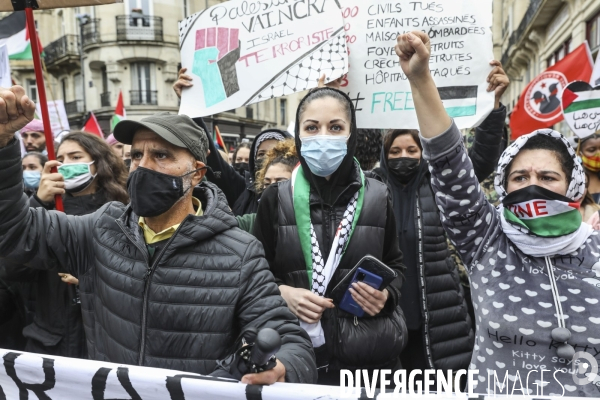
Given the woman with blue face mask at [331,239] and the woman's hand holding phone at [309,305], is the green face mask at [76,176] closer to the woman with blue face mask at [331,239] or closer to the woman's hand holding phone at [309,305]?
the woman with blue face mask at [331,239]

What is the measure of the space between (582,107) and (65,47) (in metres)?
32.1

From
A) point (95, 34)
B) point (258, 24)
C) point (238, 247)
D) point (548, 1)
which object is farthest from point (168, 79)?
point (238, 247)

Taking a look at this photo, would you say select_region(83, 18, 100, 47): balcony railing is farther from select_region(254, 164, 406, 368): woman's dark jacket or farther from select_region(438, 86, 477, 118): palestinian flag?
select_region(254, 164, 406, 368): woman's dark jacket

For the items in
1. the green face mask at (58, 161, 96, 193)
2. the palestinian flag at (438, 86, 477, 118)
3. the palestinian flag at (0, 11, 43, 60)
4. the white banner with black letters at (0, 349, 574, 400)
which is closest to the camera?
the white banner with black letters at (0, 349, 574, 400)

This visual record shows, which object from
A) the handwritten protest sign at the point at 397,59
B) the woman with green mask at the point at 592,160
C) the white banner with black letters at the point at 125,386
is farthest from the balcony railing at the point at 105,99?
the white banner with black letters at the point at 125,386

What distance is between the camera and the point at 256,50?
11.1 feet

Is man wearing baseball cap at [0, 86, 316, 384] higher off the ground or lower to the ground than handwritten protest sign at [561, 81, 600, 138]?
lower

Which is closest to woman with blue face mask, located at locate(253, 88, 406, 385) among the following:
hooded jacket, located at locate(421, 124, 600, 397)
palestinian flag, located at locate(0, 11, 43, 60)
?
hooded jacket, located at locate(421, 124, 600, 397)

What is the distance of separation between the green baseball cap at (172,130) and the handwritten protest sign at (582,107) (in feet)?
13.2

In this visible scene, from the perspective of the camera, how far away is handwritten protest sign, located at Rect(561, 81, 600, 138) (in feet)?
15.1

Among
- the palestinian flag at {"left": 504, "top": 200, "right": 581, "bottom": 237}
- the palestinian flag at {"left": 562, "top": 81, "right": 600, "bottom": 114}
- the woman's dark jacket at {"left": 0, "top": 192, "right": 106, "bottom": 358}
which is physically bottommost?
the woman's dark jacket at {"left": 0, "top": 192, "right": 106, "bottom": 358}

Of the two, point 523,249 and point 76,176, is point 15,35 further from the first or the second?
point 523,249

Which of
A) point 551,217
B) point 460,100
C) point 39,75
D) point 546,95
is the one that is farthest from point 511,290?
point 546,95

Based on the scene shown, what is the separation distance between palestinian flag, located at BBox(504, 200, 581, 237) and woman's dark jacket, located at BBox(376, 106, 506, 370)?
1.05 m
